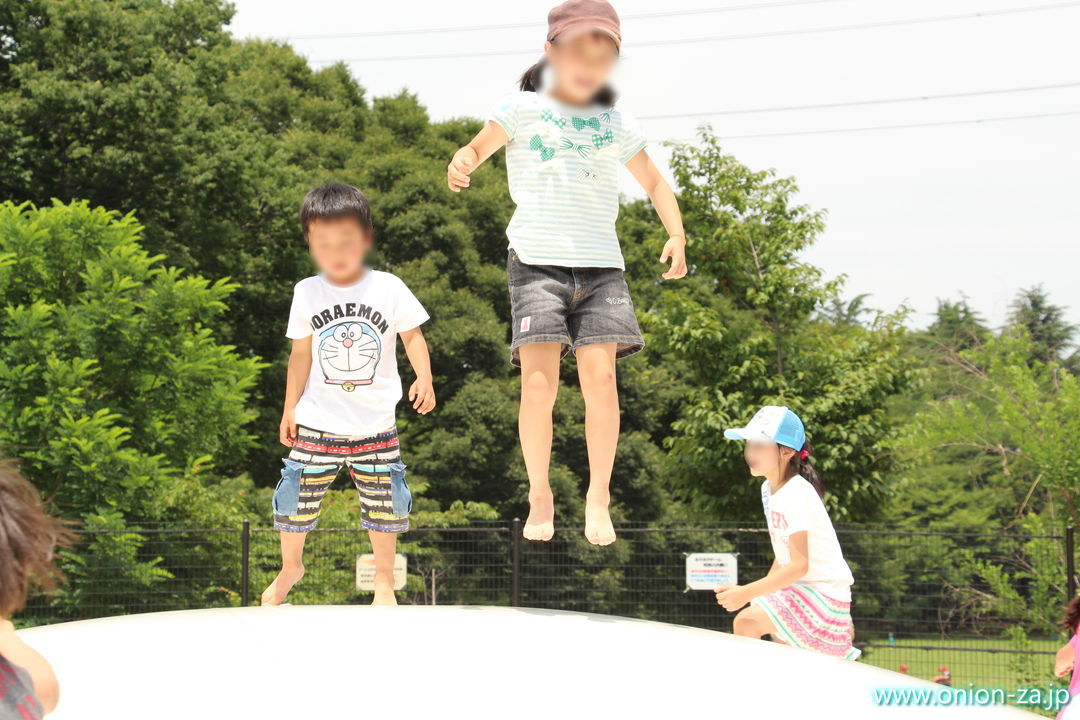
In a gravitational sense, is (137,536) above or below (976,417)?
below

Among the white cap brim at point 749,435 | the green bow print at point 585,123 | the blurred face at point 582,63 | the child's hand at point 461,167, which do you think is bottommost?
the white cap brim at point 749,435

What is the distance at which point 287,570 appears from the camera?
460 cm

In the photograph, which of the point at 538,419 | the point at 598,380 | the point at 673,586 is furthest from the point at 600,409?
the point at 673,586

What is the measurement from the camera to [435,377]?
23.8 metres

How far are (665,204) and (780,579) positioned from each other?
1.62m

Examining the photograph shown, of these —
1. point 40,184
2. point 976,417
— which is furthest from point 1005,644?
point 40,184

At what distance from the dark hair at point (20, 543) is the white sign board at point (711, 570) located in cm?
1074

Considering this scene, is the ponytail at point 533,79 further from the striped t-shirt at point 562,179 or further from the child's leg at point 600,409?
the child's leg at point 600,409

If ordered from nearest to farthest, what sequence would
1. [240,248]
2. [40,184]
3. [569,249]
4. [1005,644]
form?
[569,249], [1005,644], [40,184], [240,248]

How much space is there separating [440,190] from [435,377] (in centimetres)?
448

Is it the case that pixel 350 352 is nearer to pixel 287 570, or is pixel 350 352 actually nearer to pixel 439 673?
pixel 287 570

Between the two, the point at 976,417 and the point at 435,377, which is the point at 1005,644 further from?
the point at 435,377

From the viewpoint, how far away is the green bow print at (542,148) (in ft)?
14.7

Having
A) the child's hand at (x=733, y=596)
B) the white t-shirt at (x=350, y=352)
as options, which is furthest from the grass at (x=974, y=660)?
the white t-shirt at (x=350, y=352)
